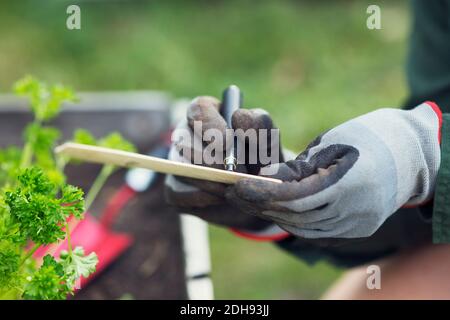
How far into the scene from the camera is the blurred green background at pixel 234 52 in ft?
9.33

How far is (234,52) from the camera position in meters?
3.05

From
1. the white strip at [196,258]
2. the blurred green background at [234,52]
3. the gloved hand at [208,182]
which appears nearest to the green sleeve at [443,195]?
the gloved hand at [208,182]

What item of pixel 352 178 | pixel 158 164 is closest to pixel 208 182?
pixel 158 164

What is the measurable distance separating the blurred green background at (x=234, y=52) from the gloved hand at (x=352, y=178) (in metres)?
1.72

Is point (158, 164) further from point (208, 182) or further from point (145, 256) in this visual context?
point (145, 256)

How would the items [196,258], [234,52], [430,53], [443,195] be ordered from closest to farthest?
[443,195] → [196,258] → [430,53] → [234,52]

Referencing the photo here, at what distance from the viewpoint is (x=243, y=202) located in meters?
0.86

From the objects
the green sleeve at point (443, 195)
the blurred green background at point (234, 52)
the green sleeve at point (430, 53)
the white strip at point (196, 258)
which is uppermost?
the blurred green background at point (234, 52)

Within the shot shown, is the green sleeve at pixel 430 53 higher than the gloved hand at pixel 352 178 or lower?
higher

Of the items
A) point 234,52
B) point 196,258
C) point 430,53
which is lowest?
point 196,258

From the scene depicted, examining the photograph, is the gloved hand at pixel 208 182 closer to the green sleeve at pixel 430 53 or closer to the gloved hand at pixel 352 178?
the gloved hand at pixel 352 178

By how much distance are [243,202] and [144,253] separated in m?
0.52

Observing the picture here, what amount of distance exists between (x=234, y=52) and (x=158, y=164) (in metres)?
2.26

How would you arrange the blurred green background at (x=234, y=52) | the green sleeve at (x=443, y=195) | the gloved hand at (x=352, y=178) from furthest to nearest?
1. the blurred green background at (x=234, y=52)
2. the green sleeve at (x=443, y=195)
3. the gloved hand at (x=352, y=178)
